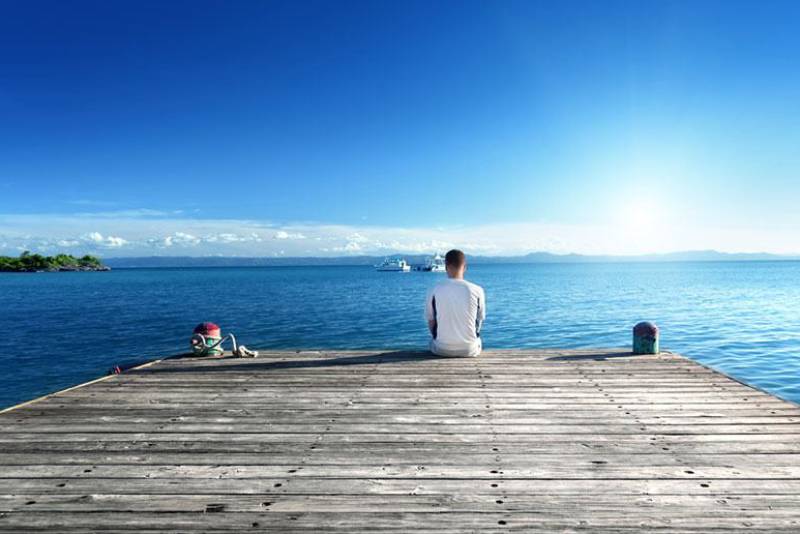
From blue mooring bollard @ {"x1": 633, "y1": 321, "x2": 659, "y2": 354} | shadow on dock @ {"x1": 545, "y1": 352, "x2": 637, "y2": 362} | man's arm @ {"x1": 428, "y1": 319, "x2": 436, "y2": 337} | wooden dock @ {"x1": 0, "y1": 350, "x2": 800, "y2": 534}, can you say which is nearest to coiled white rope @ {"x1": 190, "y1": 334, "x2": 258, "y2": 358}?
wooden dock @ {"x1": 0, "y1": 350, "x2": 800, "y2": 534}

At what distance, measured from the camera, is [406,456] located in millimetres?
4680

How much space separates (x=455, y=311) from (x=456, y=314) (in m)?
0.13

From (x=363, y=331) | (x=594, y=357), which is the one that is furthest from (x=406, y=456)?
(x=363, y=331)

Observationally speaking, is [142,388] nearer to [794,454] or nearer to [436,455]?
[436,455]

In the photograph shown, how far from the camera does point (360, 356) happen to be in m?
10.0

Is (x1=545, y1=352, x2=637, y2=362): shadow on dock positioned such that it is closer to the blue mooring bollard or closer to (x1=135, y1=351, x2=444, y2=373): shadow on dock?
the blue mooring bollard

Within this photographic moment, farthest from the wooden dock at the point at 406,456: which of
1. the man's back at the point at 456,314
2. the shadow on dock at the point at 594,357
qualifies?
the shadow on dock at the point at 594,357

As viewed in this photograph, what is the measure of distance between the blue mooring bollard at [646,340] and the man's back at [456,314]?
3.62 meters

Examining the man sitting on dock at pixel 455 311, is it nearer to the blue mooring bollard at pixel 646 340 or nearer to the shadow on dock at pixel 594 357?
the shadow on dock at pixel 594 357

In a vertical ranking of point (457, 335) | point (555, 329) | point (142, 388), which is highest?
point (457, 335)

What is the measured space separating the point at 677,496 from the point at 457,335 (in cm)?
556

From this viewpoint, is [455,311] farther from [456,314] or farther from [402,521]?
[402,521]

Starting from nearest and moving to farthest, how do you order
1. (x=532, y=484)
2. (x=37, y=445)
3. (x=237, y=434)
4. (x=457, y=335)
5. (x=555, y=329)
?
(x=532, y=484)
(x=37, y=445)
(x=237, y=434)
(x=457, y=335)
(x=555, y=329)

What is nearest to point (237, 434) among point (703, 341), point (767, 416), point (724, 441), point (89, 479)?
point (89, 479)
